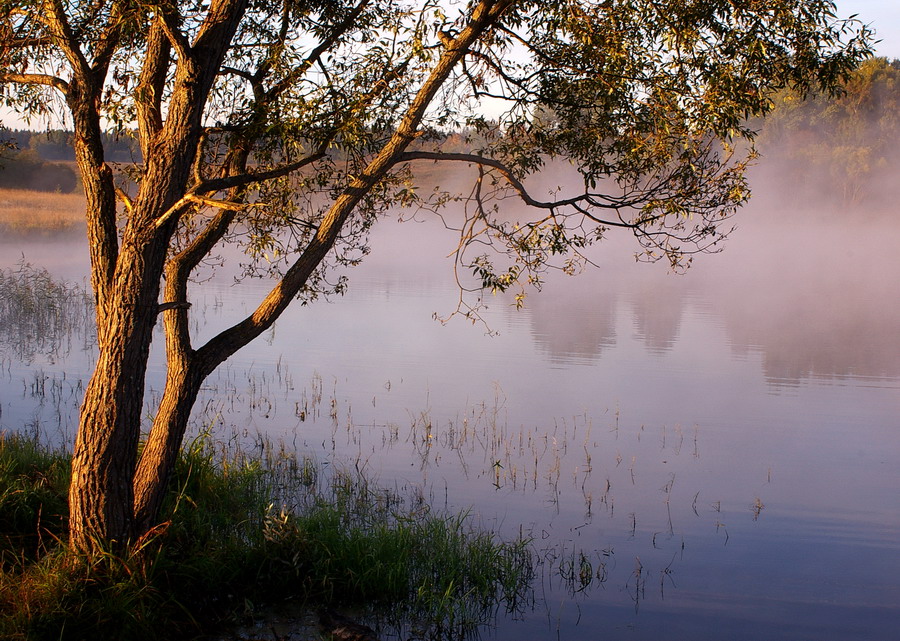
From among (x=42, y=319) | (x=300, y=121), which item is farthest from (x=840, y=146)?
(x=300, y=121)

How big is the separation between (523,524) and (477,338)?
12.1 metres

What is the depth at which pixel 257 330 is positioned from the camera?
5785 mm

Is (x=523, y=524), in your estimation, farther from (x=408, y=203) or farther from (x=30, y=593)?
(x=30, y=593)

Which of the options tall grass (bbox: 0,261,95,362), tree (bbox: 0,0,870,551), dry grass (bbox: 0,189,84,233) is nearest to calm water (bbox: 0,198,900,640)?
tall grass (bbox: 0,261,95,362)

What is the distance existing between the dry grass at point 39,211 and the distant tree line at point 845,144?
42577mm

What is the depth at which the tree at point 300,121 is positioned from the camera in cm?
520

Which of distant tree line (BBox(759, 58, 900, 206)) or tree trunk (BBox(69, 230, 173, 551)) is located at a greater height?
distant tree line (BBox(759, 58, 900, 206))

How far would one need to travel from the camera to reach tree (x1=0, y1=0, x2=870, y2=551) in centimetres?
520

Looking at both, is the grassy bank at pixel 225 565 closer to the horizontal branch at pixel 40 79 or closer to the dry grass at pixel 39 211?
the horizontal branch at pixel 40 79

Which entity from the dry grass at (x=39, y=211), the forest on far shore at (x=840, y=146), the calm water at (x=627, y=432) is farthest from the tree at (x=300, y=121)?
the forest on far shore at (x=840, y=146)

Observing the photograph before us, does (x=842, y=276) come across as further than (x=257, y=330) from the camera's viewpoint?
Yes

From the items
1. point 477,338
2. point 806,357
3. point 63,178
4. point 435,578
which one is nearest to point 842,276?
point 806,357

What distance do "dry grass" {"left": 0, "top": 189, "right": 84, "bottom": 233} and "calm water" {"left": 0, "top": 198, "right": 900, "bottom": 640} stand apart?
21.2 m

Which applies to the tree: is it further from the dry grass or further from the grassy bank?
the dry grass
